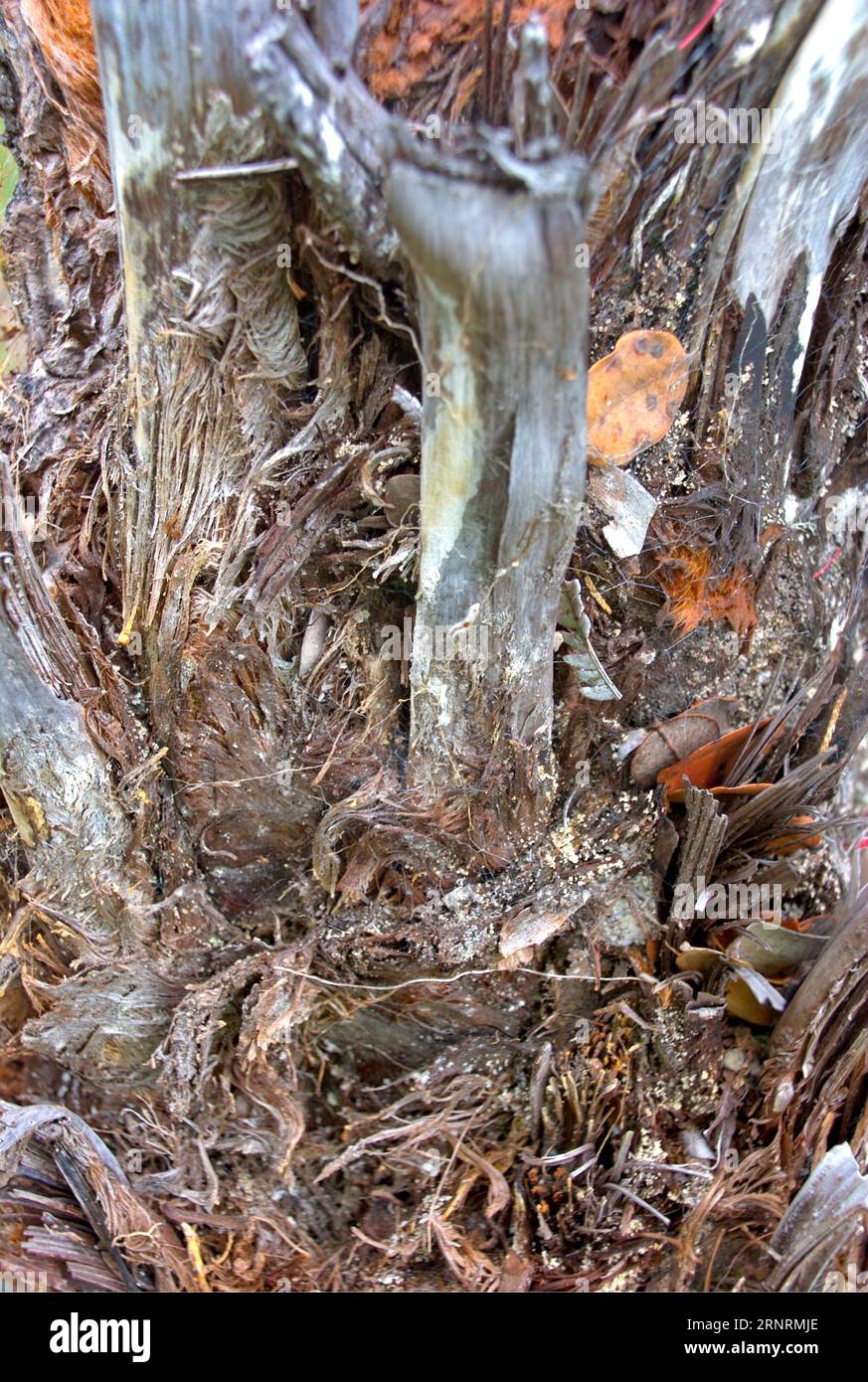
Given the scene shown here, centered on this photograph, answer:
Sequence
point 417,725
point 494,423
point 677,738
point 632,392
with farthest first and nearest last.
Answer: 1. point 677,738
2. point 417,725
3. point 632,392
4. point 494,423

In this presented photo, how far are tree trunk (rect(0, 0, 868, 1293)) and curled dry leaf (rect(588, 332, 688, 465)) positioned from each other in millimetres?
32

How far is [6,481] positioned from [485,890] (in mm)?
1050

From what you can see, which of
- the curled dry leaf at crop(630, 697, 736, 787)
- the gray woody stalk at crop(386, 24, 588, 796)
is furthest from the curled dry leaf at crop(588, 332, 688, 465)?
the curled dry leaf at crop(630, 697, 736, 787)

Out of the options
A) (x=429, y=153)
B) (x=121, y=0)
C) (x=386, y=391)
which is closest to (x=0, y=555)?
(x=386, y=391)

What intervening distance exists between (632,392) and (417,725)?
2.12ft

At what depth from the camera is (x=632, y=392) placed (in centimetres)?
142

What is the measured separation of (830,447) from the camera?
1692mm

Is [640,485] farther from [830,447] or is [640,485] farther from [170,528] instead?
[170,528]

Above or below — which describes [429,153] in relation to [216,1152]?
above

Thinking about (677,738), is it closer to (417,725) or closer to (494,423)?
(417,725)

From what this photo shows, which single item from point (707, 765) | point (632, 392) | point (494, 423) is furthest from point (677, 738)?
point (494, 423)

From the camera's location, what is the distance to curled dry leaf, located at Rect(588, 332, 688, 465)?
1405 millimetres

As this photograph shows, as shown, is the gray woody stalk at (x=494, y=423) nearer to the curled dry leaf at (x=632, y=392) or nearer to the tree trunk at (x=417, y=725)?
the tree trunk at (x=417, y=725)

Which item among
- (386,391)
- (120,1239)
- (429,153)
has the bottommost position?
(120,1239)
